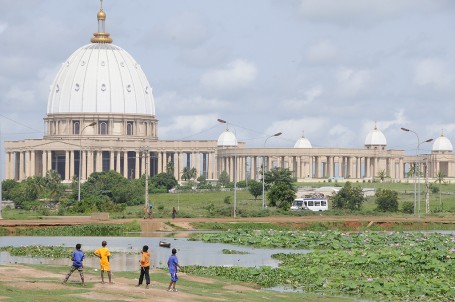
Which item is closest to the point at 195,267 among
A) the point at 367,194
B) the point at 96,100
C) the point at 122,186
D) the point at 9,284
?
the point at 9,284

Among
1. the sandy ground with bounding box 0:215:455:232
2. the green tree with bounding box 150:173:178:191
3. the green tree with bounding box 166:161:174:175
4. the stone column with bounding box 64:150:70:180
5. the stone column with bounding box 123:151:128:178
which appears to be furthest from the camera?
the stone column with bounding box 123:151:128:178

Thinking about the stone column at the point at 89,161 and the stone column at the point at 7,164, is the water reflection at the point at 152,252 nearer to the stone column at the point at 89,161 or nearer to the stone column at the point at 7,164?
the stone column at the point at 89,161

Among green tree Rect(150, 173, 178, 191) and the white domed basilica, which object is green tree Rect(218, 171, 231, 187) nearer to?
the white domed basilica

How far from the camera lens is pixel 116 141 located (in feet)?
616

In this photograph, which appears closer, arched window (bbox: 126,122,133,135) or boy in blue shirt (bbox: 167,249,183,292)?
boy in blue shirt (bbox: 167,249,183,292)

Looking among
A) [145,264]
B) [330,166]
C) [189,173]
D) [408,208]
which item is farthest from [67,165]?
[145,264]

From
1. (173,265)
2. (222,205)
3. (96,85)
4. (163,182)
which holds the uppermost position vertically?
(96,85)

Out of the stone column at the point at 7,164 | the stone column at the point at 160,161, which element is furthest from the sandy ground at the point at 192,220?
the stone column at the point at 7,164

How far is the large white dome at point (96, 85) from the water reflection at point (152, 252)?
401 ft

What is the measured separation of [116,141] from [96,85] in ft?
41.0

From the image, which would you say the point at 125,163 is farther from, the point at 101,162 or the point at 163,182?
the point at 163,182

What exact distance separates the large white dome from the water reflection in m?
122

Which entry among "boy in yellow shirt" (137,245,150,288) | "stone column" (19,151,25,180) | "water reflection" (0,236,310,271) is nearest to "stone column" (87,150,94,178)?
"stone column" (19,151,25,180)

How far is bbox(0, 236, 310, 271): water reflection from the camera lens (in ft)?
184
